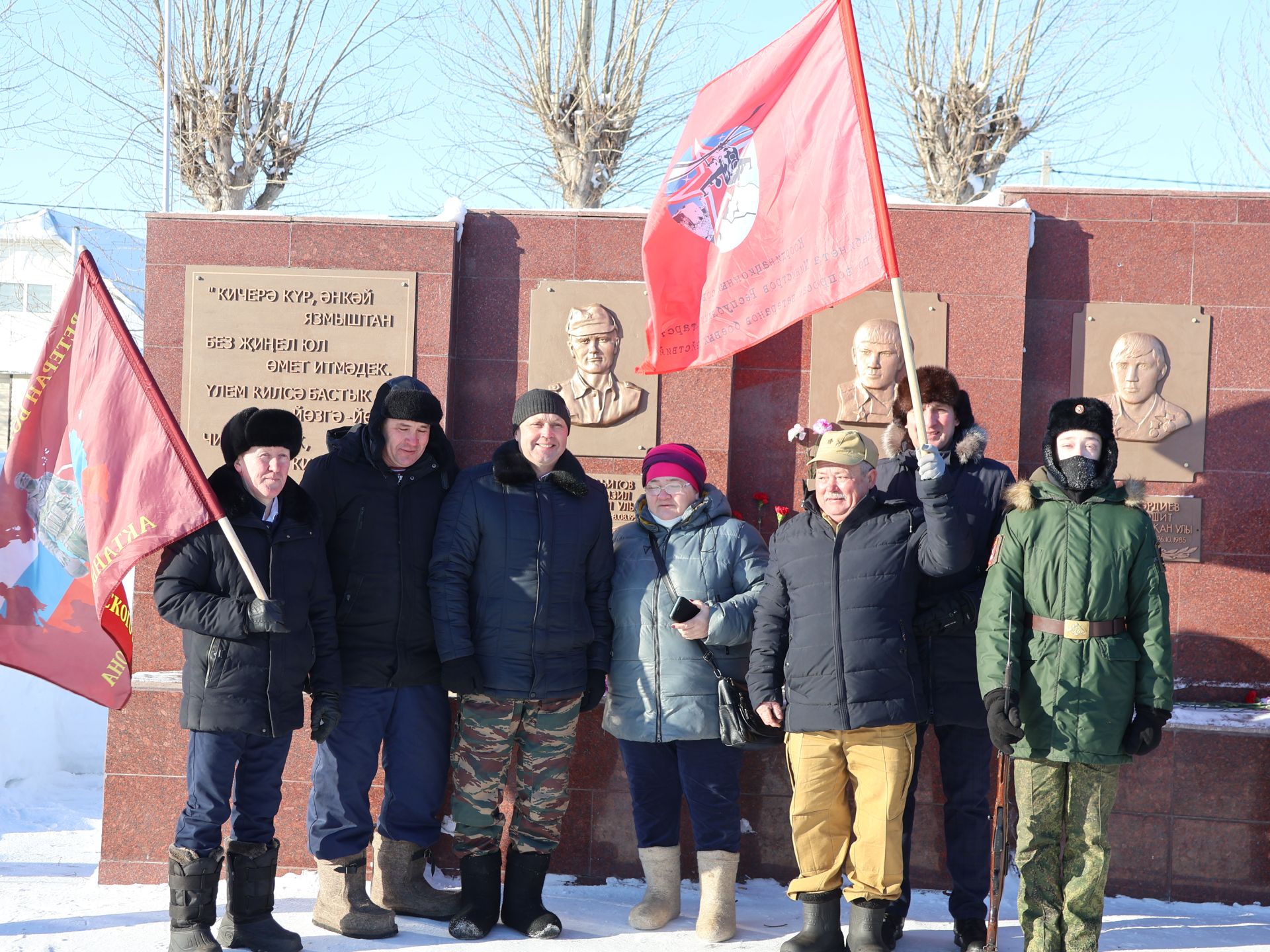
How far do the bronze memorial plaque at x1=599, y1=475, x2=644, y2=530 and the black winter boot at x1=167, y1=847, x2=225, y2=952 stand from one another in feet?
7.41

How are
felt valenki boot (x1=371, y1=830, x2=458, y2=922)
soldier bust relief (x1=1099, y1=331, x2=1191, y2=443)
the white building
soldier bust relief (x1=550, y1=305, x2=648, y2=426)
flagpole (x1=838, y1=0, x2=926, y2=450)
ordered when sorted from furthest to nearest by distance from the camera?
the white building → soldier bust relief (x1=550, y1=305, x2=648, y2=426) → soldier bust relief (x1=1099, y1=331, x2=1191, y2=443) → felt valenki boot (x1=371, y1=830, x2=458, y2=922) → flagpole (x1=838, y1=0, x2=926, y2=450)

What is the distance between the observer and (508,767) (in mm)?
4223

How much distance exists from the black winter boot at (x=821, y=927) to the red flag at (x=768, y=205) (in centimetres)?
190

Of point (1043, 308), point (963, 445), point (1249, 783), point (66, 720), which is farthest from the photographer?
point (66, 720)

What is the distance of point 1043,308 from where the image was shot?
209 inches

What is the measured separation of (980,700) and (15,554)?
134 inches

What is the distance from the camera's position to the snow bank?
7.31 m

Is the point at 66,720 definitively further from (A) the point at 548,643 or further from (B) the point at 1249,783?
(B) the point at 1249,783

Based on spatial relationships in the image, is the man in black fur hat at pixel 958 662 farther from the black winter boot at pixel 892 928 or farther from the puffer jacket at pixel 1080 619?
the puffer jacket at pixel 1080 619

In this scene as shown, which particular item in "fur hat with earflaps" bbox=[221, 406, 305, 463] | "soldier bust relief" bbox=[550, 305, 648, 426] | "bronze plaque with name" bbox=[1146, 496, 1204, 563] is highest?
"soldier bust relief" bbox=[550, 305, 648, 426]

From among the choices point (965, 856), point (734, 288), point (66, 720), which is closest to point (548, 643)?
point (734, 288)

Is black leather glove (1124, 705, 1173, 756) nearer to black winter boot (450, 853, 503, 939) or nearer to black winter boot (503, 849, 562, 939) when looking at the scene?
black winter boot (503, 849, 562, 939)

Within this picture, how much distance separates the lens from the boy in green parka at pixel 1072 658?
11.9ft

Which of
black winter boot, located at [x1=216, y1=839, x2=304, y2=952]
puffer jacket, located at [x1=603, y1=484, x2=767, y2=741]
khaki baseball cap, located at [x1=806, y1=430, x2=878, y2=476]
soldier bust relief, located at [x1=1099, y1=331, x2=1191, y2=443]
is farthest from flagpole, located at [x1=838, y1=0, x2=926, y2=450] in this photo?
black winter boot, located at [x1=216, y1=839, x2=304, y2=952]
